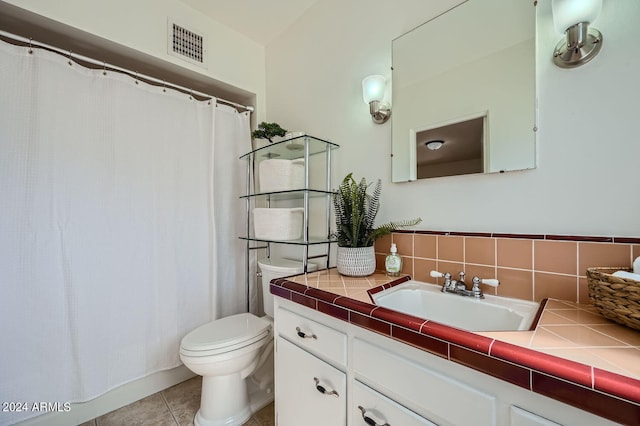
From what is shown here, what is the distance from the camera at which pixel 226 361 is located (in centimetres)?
131

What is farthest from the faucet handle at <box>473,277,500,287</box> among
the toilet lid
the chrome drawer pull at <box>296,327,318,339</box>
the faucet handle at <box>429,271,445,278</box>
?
the toilet lid

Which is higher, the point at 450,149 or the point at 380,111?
the point at 380,111

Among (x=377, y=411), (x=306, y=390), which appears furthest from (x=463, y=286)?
(x=306, y=390)

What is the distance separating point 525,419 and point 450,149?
919 millimetres

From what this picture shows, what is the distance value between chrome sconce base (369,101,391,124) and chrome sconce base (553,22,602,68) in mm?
650

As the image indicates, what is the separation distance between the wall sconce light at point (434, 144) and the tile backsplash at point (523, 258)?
14.8 inches

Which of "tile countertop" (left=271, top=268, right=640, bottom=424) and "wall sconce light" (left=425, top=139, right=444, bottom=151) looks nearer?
"tile countertop" (left=271, top=268, right=640, bottom=424)

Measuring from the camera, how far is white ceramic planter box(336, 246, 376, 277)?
46.7 inches

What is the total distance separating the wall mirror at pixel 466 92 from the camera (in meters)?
0.94

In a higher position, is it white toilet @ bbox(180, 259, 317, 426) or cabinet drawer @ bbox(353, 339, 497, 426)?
cabinet drawer @ bbox(353, 339, 497, 426)

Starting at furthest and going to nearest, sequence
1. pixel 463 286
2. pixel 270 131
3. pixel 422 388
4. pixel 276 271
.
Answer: pixel 270 131
pixel 276 271
pixel 463 286
pixel 422 388

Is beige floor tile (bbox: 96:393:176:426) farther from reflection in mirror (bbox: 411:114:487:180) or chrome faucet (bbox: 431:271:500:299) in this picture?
reflection in mirror (bbox: 411:114:487:180)

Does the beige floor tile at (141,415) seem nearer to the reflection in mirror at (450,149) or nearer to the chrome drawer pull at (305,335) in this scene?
the chrome drawer pull at (305,335)

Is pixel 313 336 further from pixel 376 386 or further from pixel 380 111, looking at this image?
pixel 380 111
